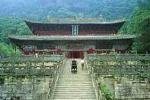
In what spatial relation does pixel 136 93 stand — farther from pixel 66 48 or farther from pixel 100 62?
pixel 66 48

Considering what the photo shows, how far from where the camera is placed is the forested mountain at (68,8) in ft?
336

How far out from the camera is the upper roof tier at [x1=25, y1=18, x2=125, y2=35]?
5278 cm

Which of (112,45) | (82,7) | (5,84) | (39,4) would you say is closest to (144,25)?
(112,45)

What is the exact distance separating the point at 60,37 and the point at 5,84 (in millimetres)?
22448

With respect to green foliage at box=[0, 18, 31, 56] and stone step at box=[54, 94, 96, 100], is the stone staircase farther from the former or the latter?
green foliage at box=[0, 18, 31, 56]

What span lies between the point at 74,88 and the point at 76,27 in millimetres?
29072

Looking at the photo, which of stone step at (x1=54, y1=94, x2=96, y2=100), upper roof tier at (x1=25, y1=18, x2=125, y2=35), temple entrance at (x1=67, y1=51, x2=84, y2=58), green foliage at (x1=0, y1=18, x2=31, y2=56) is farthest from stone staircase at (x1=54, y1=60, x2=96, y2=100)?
green foliage at (x1=0, y1=18, x2=31, y2=56)

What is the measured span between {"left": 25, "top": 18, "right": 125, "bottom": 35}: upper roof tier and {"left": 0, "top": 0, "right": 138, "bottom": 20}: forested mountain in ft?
138

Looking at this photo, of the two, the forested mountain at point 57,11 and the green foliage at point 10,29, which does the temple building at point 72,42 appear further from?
the green foliage at point 10,29

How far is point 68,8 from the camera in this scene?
394 feet

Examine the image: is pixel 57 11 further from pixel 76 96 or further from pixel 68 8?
pixel 76 96

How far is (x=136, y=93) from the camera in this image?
26141 mm

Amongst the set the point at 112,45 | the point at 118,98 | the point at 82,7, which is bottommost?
the point at 118,98

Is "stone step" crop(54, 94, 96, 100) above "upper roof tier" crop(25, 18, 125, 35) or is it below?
below
